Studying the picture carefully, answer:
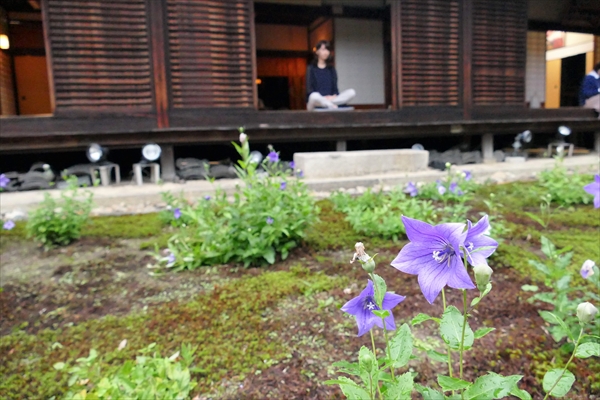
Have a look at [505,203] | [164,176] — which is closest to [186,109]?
[164,176]

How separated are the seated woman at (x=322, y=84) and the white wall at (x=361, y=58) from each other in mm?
2810

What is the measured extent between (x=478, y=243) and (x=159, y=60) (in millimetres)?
6289

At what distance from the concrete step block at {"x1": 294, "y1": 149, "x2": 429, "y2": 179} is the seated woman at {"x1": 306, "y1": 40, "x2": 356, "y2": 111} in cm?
159

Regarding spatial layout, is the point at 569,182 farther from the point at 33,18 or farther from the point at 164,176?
the point at 33,18

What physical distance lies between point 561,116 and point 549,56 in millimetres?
9601

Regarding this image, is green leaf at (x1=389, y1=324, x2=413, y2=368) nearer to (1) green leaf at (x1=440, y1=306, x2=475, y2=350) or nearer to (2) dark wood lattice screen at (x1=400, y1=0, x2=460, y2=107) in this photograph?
(1) green leaf at (x1=440, y1=306, x2=475, y2=350)

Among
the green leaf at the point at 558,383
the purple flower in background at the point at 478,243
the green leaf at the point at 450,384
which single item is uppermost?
the purple flower in background at the point at 478,243

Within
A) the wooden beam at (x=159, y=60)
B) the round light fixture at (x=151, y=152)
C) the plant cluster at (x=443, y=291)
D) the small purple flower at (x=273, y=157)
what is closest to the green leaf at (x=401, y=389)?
the plant cluster at (x=443, y=291)

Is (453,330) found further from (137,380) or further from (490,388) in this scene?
(137,380)

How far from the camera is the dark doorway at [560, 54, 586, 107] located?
15195 mm

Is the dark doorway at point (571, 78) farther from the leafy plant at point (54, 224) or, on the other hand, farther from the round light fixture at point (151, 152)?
the leafy plant at point (54, 224)

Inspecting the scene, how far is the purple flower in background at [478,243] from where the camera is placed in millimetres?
794

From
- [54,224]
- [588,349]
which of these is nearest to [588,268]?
[588,349]

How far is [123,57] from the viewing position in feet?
20.4
